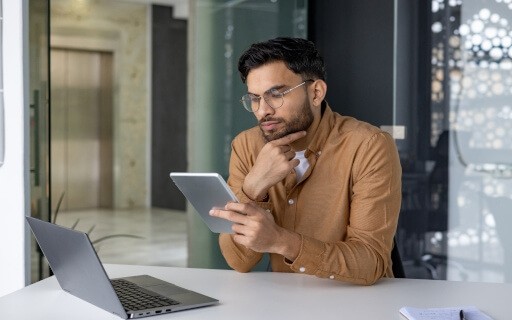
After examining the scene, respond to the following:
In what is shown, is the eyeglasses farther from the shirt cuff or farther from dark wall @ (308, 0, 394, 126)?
dark wall @ (308, 0, 394, 126)

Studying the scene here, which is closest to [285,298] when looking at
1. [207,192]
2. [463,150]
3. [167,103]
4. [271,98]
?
[207,192]

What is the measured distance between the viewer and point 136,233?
8.20m

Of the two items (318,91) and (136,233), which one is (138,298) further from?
(136,233)

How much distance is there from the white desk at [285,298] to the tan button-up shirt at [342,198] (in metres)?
0.10

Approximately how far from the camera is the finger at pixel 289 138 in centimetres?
237

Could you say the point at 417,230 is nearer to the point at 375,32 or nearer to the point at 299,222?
the point at 375,32

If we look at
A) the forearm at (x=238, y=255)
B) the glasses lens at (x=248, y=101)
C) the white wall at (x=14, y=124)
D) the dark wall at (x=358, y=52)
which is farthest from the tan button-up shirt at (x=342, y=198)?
the dark wall at (x=358, y=52)

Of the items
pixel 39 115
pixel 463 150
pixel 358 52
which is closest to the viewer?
pixel 39 115

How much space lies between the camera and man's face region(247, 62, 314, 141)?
2.36 meters

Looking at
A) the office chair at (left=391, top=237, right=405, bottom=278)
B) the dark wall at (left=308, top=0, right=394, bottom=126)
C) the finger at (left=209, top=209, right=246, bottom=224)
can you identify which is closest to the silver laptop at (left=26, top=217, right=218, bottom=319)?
the finger at (left=209, top=209, right=246, bottom=224)

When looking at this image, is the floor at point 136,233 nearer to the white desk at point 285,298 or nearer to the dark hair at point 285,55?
the dark hair at point 285,55

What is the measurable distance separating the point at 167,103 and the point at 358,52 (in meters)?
5.23

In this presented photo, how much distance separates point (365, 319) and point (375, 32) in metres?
3.03

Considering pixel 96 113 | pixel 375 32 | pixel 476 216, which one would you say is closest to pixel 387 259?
pixel 476 216
